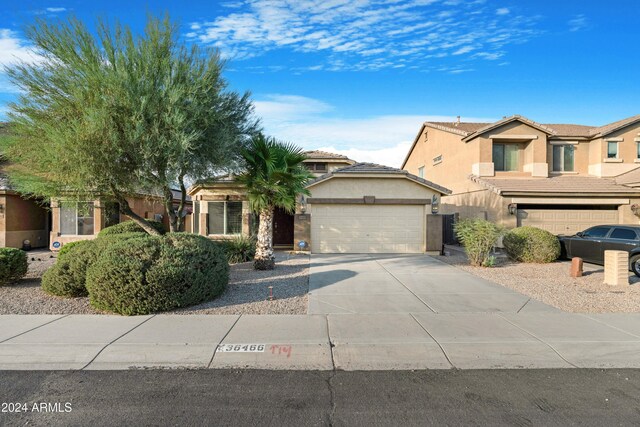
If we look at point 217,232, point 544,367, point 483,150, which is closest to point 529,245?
point 483,150

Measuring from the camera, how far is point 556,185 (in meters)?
18.1

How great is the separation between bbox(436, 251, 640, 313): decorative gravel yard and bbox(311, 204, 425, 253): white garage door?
2648 millimetres

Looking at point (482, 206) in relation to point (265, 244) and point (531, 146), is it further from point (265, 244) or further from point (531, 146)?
point (265, 244)

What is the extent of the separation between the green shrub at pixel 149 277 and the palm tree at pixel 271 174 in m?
3.65

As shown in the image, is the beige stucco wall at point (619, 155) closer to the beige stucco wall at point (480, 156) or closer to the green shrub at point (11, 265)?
the beige stucco wall at point (480, 156)

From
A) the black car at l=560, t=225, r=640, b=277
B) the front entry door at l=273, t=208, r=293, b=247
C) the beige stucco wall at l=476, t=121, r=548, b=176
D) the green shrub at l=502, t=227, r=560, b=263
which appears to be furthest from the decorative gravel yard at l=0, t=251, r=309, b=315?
the beige stucco wall at l=476, t=121, r=548, b=176

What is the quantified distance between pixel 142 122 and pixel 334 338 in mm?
6494

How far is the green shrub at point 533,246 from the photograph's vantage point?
13773 millimetres

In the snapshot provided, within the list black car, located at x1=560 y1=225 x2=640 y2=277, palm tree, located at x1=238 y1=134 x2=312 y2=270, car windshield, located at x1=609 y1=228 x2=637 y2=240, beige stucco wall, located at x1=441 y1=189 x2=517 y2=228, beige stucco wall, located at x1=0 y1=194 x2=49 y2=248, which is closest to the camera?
palm tree, located at x1=238 y1=134 x2=312 y2=270

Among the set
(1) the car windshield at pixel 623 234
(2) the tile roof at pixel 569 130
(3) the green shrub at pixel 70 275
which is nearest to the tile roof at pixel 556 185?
(2) the tile roof at pixel 569 130

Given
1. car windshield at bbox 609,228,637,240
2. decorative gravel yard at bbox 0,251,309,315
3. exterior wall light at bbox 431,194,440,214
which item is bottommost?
decorative gravel yard at bbox 0,251,309,315

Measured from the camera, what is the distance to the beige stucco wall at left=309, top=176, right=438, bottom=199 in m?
16.4

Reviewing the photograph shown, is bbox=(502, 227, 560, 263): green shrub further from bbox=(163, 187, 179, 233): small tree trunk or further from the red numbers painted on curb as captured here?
bbox=(163, 187, 179, 233): small tree trunk

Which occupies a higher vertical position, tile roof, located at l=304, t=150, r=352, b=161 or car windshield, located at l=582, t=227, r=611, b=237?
tile roof, located at l=304, t=150, r=352, b=161
